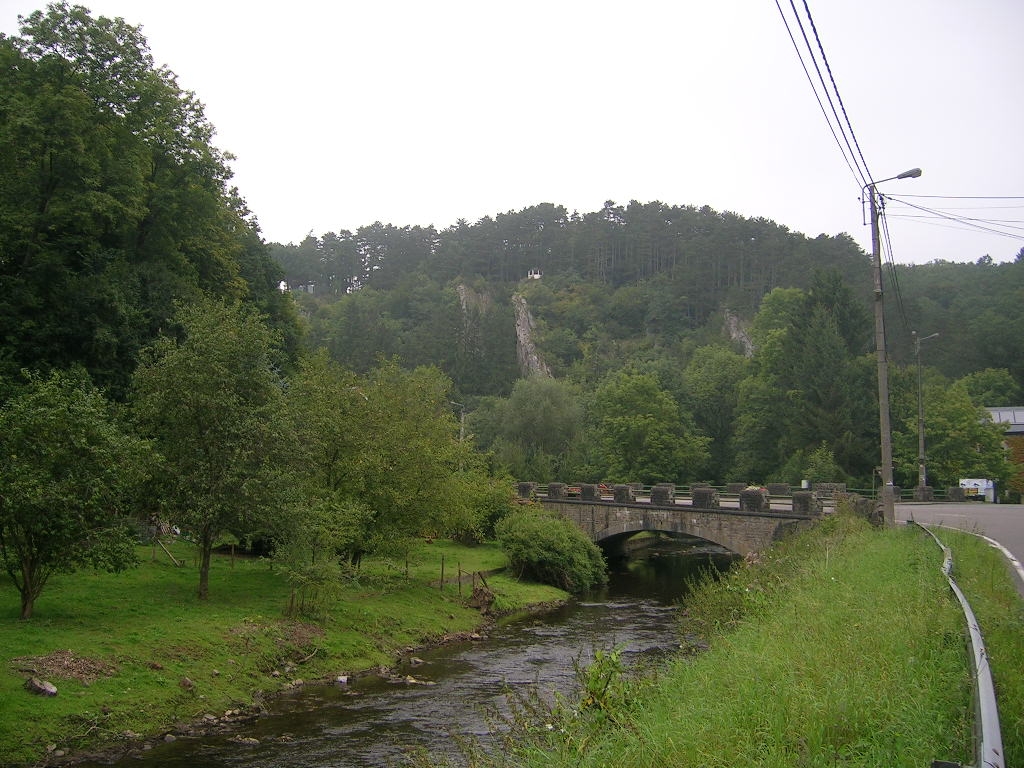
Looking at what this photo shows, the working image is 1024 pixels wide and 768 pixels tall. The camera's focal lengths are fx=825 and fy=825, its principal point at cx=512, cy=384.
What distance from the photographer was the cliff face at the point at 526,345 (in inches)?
4350

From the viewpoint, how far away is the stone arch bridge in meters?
37.0

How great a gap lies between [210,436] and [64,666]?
27.6ft

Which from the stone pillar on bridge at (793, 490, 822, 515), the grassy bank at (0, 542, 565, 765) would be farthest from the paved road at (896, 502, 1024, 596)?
the grassy bank at (0, 542, 565, 765)

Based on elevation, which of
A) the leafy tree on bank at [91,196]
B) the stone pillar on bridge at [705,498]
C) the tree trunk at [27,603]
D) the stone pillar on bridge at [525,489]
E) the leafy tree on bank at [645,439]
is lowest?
the tree trunk at [27,603]

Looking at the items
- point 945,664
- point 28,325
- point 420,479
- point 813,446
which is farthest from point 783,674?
point 813,446

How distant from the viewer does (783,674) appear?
27.0 feet

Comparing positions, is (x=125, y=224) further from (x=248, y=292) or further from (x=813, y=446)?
(x=813, y=446)

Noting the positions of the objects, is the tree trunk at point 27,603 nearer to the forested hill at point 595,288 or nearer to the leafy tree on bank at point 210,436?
the leafy tree on bank at point 210,436

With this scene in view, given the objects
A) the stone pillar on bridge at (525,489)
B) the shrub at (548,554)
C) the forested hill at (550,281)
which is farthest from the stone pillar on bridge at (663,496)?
the forested hill at (550,281)

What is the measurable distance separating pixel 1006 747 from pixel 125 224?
34722 mm

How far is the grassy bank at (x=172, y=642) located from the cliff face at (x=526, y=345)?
260ft

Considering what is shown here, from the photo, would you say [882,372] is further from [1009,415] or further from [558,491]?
[1009,415]

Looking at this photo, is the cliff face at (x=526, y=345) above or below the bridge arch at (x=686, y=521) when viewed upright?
above

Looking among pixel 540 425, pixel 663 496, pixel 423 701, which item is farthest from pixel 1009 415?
pixel 423 701
